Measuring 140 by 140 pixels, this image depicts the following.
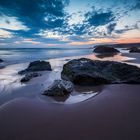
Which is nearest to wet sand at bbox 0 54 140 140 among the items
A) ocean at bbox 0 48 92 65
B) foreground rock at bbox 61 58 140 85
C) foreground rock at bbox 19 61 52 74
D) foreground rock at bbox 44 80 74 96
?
foreground rock at bbox 44 80 74 96

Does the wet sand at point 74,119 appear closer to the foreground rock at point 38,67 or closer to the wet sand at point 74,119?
the wet sand at point 74,119

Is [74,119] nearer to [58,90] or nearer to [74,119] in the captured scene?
[74,119]

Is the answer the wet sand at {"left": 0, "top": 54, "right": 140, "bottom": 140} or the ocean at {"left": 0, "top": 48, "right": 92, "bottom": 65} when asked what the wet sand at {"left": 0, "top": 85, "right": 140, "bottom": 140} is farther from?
the ocean at {"left": 0, "top": 48, "right": 92, "bottom": 65}

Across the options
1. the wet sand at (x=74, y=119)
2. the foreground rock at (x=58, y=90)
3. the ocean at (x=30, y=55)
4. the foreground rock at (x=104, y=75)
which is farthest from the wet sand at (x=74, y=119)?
the ocean at (x=30, y=55)

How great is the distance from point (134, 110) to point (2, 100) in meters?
4.38

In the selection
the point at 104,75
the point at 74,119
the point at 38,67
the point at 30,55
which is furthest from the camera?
the point at 30,55

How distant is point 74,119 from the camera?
3.41 metres

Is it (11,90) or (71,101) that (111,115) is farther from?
(11,90)

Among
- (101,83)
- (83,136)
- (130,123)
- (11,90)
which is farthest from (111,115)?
(11,90)

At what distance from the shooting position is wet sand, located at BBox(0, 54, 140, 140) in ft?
9.31

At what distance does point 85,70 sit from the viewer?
665 centimetres

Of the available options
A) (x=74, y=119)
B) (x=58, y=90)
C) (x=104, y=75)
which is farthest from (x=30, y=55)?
(x=74, y=119)

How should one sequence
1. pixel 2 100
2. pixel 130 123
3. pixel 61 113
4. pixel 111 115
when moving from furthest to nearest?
pixel 2 100, pixel 61 113, pixel 111 115, pixel 130 123

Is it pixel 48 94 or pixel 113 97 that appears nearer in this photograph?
pixel 113 97
